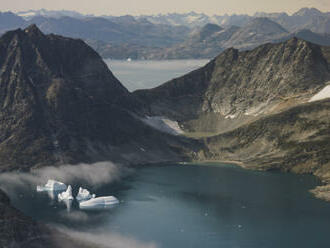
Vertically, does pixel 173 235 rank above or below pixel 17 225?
below

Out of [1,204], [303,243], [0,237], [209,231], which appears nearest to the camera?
[0,237]

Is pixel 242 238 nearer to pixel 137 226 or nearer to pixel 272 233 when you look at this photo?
pixel 272 233

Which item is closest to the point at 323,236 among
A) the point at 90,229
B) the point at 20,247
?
the point at 90,229

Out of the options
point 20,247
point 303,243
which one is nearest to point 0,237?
point 20,247

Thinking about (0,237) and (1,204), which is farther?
(1,204)

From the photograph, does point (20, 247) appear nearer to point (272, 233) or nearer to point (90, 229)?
point (90, 229)

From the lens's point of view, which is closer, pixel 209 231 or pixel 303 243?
pixel 303 243

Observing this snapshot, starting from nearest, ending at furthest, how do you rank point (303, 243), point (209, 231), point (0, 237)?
1. point (0, 237)
2. point (303, 243)
3. point (209, 231)

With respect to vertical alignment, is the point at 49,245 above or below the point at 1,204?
below

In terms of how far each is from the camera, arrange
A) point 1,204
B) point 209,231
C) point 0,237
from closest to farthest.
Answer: point 0,237 → point 1,204 → point 209,231
